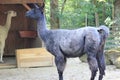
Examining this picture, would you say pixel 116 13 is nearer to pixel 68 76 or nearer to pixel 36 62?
pixel 36 62

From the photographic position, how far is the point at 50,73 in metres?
9.64

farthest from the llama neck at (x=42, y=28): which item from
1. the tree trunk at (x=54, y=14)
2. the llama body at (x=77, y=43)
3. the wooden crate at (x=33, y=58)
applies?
the tree trunk at (x=54, y=14)

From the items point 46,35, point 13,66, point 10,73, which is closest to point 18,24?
point 13,66

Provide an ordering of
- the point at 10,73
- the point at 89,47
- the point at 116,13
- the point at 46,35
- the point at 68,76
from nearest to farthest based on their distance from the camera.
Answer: the point at 89,47
the point at 46,35
the point at 68,76
the point at 10,73
the point at 116,13

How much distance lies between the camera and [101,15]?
23.6m

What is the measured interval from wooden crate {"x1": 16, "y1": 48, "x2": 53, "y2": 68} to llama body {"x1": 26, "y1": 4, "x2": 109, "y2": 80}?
387 cm

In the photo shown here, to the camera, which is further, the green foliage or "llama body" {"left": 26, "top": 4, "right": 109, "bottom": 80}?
the green foliage

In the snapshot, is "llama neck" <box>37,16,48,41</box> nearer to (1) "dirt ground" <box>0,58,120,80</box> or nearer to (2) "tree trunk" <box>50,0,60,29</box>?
(1) "dirt ground" <box>0,58,120,80</box>

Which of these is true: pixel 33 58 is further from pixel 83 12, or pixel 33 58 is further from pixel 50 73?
pixel 83 12

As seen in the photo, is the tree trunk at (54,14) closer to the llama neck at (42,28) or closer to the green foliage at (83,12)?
the green foliage at (83,12)

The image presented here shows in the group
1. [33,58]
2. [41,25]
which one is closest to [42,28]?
[41,25]

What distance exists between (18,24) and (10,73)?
445 centimetres

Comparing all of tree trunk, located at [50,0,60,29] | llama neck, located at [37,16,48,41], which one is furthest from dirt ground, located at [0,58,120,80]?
tree trunk, located at [50,0,60,29]

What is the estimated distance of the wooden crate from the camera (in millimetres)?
10969
